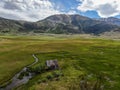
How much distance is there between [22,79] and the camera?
6794cm

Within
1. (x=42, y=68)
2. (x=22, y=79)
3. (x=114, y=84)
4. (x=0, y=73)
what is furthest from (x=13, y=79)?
(x=114, y=84)

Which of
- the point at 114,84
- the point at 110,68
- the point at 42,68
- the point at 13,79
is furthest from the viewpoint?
the point at 110,68

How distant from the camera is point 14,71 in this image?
7650cm

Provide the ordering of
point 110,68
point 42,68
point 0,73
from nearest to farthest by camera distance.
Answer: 1. point 0,73
2. point 42,68
3. point 110,68

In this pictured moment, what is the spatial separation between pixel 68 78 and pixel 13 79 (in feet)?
61.4

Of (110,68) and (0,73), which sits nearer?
(0,73)

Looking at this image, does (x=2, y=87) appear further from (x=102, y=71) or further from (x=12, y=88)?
(x=102, y=71)

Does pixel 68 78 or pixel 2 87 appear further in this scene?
pixel 68 78

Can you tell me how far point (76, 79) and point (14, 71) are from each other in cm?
2531

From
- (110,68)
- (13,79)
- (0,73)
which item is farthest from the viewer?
(110,68)

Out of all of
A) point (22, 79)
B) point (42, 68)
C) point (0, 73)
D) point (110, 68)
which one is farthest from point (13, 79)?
point (110, 68)

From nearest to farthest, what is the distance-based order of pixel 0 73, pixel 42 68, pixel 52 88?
pixel 52 88, pixel 0 73, pixel 42 68

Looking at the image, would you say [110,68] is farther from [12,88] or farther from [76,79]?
[12,88]

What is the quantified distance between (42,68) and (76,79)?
1678 centimetres
